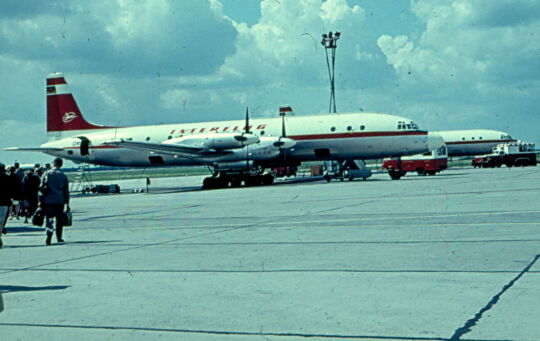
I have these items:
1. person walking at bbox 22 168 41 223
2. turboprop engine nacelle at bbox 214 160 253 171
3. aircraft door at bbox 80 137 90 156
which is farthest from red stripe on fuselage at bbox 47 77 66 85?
person walking at bbox 22 168 41 223

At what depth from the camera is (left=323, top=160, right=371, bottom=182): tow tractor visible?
46.7 meters

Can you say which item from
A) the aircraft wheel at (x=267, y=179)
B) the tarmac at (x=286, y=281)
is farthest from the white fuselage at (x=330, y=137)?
the tarmac at (x=286, y=281)

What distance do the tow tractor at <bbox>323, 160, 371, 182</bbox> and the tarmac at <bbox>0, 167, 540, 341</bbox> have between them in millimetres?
29250

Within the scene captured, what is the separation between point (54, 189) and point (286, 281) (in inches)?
319

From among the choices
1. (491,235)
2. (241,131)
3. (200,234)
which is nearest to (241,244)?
(200,234)

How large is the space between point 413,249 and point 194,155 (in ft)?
110

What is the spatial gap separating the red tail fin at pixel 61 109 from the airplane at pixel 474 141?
5013cm

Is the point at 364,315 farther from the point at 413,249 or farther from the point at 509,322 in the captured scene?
the point at 413,249

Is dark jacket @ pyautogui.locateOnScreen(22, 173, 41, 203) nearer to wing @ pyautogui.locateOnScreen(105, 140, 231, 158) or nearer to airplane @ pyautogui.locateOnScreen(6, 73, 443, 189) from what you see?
airplane @ pyautogui.locateOnScreen(6, 73, 443, 189)

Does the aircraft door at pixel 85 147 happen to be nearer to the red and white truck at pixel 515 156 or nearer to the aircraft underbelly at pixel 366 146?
the aircraft underbelly at pixel 366 146

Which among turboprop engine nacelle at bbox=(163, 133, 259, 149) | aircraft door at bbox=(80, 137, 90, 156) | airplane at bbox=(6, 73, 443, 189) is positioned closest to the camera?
turboprop engine nacelle at bbox=(163, 133, 259, 149)

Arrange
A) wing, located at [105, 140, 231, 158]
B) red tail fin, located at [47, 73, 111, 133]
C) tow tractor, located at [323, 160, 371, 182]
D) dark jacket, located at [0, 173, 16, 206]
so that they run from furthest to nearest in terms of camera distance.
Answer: red tail fin, located at [47, 73, 111, 133]
tow tractor, located at [323, 160, 371, 182]
wing, located at [105, 140, 231, 158]
dark jacket, located at [0, 173, 16, 206]

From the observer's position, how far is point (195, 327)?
6531 millimetres

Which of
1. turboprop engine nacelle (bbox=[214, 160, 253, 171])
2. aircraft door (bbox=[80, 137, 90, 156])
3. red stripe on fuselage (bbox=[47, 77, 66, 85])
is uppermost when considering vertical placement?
red stripe on fuselage (bbox=[47, 77, 66, 85])
